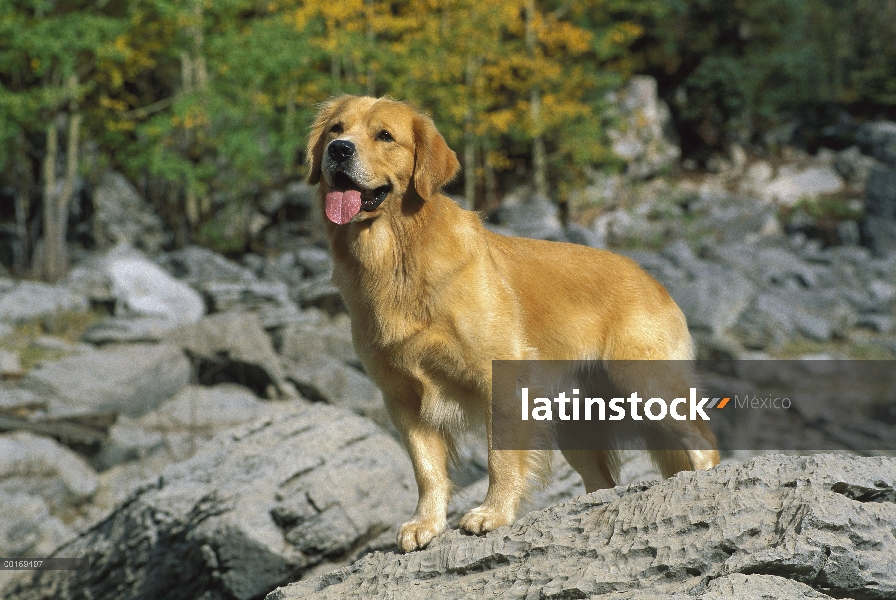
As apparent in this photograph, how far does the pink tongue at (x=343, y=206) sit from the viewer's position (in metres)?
4.58

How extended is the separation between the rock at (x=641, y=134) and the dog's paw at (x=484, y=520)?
25.1 meters

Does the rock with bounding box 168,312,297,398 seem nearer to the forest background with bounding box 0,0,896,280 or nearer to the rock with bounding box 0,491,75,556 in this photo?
the rock with bounding box 0,491,75,556

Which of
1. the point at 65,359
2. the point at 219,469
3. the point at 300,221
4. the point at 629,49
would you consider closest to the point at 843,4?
the point at 629,49

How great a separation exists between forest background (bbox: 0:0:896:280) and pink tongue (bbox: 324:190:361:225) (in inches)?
573

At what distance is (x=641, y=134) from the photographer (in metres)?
29.5

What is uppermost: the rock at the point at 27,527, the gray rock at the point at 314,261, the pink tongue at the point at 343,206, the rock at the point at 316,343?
the pink tongue at the point at 343,206

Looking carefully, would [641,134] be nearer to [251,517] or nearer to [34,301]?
[34,301]

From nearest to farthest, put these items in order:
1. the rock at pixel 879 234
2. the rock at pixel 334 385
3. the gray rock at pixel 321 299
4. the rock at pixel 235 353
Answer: the rock at pixel 334 385, the rock at pixel 235 353, the gray rock at pixel 321 299, the rock at pixel 879 234

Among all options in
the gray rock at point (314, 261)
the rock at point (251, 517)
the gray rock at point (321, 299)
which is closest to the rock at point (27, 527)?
the rock at point (251, 517)

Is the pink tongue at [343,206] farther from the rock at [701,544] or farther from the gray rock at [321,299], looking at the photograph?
the gray rock at [321,299]

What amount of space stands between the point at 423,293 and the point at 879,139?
2902 cm

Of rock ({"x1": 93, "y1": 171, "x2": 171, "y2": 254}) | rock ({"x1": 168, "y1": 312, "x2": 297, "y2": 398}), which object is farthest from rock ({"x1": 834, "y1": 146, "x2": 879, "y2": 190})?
rock ({"x1": 168, "y1": 312, "x2": 297, "y2": 398})

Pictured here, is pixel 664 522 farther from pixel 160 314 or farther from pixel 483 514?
pixel 160 314

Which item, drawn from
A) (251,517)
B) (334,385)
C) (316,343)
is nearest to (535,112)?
(316,343)
